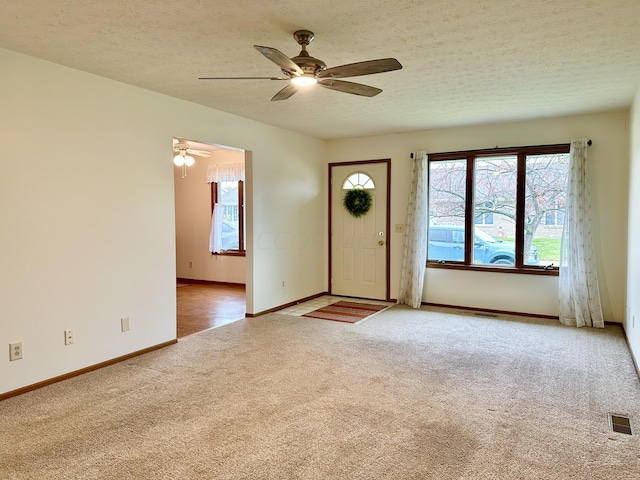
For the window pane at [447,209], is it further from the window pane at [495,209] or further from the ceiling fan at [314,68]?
the ceiling fan at [314,68]

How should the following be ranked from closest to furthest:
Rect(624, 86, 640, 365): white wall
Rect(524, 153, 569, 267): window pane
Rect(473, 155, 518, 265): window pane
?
Rect(624, 86, 640, 365): white wall < Rect(524, 153, 569, 267): window pane < Rect(473, 155, 518, 265): window pane

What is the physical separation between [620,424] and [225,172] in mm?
6454

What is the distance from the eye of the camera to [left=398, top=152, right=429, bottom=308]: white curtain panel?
577 centimetres

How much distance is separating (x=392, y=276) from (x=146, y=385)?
12.8ft

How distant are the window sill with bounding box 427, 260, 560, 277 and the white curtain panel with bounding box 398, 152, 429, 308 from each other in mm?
231

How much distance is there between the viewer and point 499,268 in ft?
17.9

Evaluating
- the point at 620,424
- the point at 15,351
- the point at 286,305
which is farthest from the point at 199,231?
the point at 620,424

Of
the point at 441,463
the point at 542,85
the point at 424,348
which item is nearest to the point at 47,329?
the point at 441,463

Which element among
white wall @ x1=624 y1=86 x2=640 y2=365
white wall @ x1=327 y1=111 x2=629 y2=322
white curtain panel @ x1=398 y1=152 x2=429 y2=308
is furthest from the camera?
white curtain panel @ x1=398 y1=152 x2=429 y2=308

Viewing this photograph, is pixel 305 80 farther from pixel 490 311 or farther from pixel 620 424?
pixel 490 311

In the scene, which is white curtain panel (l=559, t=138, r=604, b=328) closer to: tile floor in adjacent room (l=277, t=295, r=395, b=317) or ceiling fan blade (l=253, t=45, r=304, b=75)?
tile floor in adjacent room (l=277, t=295, r=395, b=317)

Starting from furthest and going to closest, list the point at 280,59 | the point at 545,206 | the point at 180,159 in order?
1. the point at 180,159
2. the point at 545,206
3. the point at 280,59

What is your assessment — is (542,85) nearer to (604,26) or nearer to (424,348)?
(604,26)

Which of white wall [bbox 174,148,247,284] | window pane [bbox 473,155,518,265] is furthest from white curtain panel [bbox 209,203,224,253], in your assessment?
window pane [bbox 473,155,518,265]
